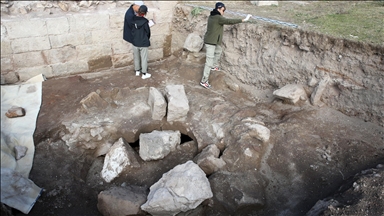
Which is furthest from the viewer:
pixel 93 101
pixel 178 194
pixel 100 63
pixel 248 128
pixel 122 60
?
pixel 122 60

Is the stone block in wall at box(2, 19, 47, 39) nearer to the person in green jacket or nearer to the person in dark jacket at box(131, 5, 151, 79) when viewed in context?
the person in dark jacket at box(131, 5, 151, 79)

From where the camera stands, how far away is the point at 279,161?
4.45 meters

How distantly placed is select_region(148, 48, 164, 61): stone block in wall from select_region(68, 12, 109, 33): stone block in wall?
1.33 m

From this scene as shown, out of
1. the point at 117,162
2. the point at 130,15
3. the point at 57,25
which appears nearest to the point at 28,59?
the point at 57,25

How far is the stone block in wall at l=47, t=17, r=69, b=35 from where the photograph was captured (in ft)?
20.0

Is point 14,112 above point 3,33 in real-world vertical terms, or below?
below

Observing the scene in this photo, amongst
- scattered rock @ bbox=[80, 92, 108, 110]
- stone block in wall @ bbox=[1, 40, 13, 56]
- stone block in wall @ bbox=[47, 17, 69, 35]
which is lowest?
Answer: scattered rock @ bbox=[80, 92, 108, 110]

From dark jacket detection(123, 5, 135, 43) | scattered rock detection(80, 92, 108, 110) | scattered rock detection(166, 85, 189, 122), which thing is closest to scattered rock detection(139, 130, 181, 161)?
scattered rock detection(166, 85, 189, 122)

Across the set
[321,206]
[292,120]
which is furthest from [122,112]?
[321,206]

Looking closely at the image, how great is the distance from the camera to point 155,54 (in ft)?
25.3

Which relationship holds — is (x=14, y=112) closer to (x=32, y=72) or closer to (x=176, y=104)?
(x=32, y=72)

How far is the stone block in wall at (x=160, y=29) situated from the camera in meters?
7.38

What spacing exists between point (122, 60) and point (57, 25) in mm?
1735

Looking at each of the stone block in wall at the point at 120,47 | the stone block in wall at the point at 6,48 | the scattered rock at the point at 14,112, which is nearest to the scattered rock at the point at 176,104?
the stone block in wall at the point at 120,47
